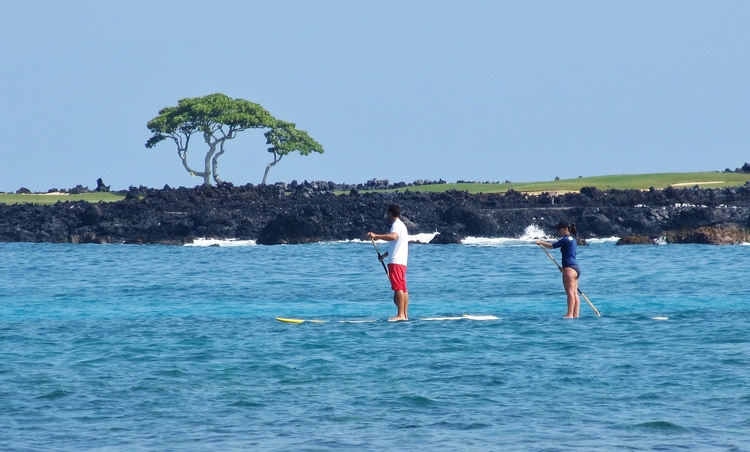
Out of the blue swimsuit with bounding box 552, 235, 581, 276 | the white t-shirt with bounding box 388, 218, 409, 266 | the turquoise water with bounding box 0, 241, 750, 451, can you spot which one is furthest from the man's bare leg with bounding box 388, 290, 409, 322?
the blue swimsuit with bounding box 552, 235, 581, 276

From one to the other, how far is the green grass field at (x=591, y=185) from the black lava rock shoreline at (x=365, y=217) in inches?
523

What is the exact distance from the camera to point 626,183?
92312 millimetres

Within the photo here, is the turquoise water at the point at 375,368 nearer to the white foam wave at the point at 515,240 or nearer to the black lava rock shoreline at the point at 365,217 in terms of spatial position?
the white foam wave at the point at 515,240

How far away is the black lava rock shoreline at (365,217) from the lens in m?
60.4

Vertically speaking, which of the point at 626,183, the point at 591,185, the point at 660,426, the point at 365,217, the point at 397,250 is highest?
the point at 626,183

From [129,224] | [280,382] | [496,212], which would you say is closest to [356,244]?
[496,212]

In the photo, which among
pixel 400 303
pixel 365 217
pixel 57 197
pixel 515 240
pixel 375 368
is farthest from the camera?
pixel 57 197

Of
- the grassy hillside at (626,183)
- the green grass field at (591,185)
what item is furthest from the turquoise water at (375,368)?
the grassy hillside at (626,183)

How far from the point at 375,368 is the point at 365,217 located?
4742cm

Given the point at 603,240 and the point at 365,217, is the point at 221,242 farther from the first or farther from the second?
the point at 603,240

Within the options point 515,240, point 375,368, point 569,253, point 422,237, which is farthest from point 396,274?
point 422,237

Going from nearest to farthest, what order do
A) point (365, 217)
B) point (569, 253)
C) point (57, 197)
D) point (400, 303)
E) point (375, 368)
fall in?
1. point (375, 368)
2. point (400, 303)
3. point (569, 253)
4. point (365, 217)
5. point (57, 197)

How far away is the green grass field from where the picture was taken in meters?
84.9

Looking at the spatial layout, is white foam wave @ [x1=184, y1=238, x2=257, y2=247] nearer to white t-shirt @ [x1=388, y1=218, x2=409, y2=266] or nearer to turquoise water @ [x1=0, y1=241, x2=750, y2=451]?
turquoise water @ [x1=0, y1=241, x2=750, y2=451]
